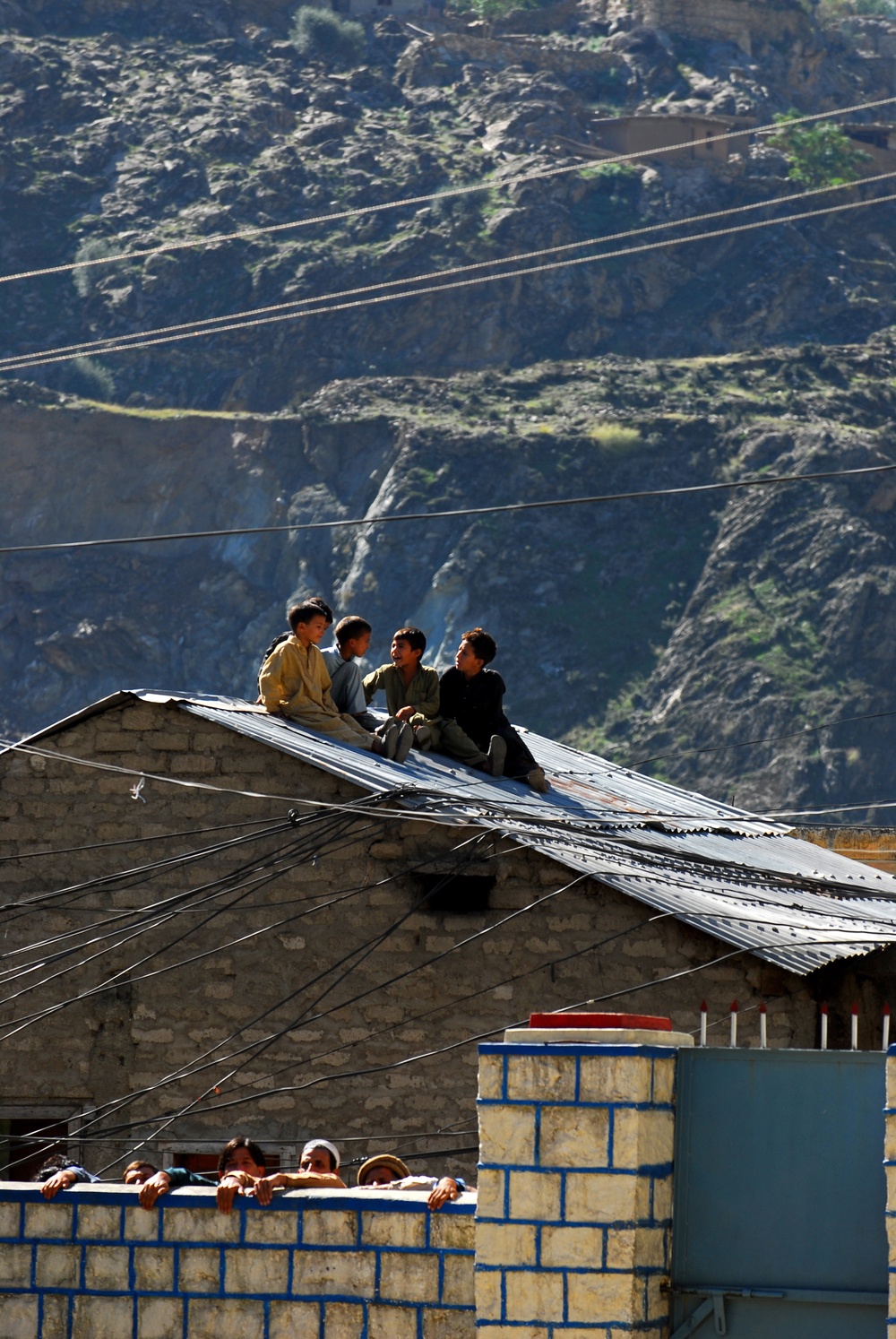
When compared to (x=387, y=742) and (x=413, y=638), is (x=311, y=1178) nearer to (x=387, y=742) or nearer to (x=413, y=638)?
(x=387, y=742)

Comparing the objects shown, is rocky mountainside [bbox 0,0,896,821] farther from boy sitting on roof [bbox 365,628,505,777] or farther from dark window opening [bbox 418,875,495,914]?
dark window opening [bbox 418,875,495,914]

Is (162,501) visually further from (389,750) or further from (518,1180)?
(518,1180)

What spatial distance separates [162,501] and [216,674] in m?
7.57

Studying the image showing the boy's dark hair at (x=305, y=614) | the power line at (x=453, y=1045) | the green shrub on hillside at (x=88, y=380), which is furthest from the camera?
the green shrub on hillside at (x=88, y=380)

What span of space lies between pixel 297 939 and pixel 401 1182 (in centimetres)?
396

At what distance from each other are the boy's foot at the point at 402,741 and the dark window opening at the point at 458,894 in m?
1.20

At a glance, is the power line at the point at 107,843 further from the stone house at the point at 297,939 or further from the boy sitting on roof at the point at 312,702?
the boy sitting on roof at the point at 312,702

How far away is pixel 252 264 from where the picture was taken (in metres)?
91.1

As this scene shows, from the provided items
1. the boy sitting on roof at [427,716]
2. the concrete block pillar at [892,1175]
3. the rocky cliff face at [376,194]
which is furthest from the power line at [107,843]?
the rocky cliff face at [376,194]

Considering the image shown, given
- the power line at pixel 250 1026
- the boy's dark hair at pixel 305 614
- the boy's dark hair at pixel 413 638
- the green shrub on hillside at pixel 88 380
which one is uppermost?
the boy's dark hair at pixel 305 614

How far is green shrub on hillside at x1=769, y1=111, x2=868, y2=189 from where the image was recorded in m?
95.2

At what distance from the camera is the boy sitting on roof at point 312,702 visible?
37.4 ft

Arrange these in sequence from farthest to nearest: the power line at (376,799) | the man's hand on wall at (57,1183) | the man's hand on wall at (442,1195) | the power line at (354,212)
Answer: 1. the power line at (354,212)
2. the power line at (376,799)
3. the man's hand on wall at (57,1183)
4. the man's hand on wall at (442,1195)

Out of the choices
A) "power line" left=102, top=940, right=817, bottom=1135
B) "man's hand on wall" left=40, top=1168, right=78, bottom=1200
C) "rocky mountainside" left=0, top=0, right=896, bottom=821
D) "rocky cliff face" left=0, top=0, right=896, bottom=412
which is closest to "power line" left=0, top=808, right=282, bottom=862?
"power line" left=102, top=940, right=817, bottom=1135
